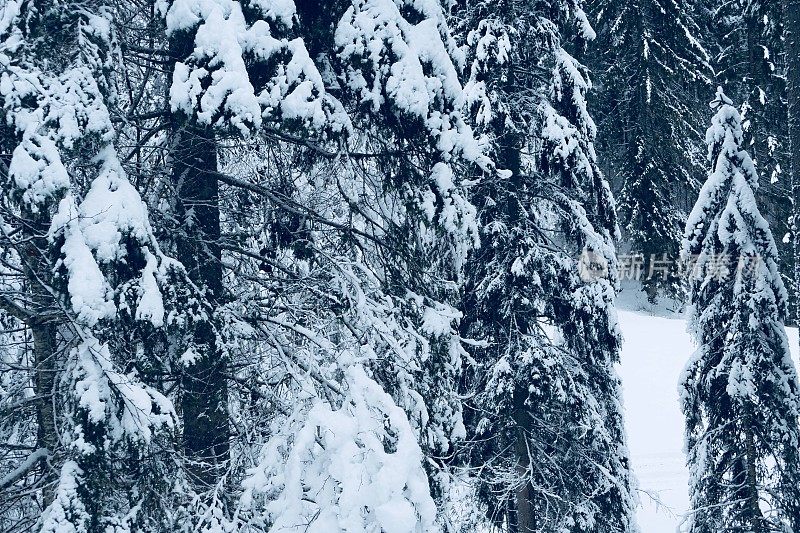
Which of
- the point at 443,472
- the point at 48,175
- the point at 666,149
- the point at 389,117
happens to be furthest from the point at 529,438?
the point at 666,149

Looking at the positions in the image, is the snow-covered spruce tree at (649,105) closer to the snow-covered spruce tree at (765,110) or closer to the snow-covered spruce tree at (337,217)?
the snow-covered spruce tree at (765,110)

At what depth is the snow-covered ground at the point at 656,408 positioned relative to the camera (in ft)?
64.2

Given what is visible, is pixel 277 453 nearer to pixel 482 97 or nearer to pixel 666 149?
pixel 482 97

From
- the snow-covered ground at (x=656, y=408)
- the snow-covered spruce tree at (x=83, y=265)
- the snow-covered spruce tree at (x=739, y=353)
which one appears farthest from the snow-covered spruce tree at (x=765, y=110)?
the snow-covered spruce tree at (x=83, y=265)

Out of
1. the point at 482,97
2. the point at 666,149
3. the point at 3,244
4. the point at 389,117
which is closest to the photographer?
the point at 3,244

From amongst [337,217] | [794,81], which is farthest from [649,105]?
[337,217]

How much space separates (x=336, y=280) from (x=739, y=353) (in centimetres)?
620

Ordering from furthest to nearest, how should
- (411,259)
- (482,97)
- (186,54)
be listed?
(482,97)
(411,259)
(186,54)

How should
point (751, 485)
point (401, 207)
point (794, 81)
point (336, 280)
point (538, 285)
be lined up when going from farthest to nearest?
point (538, 285)
point (751, 485)
point (794, 81)
point (401, 207)
point (336, 280)

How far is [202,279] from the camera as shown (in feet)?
19.1

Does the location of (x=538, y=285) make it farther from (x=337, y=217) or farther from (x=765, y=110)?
(x=765, y=110)

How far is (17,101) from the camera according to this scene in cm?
402

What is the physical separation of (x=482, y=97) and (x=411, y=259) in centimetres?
377

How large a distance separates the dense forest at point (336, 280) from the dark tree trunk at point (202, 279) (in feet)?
0.09
